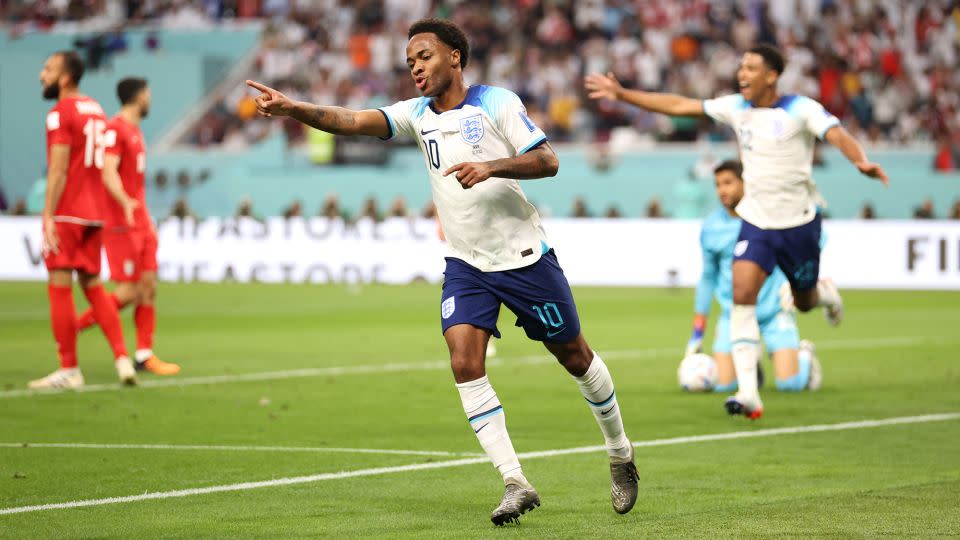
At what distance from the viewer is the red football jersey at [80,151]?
12.2m

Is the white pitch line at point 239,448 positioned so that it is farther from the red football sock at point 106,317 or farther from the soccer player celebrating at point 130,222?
the soccer player celebrating at point 130,222

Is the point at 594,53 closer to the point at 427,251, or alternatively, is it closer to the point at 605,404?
the point at 427,251

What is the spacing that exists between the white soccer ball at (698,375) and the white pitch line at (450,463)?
2027 mm

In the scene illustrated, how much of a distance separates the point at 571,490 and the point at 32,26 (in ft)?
112

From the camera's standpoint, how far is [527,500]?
682 cm

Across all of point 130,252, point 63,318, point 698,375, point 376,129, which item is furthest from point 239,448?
point 130,252

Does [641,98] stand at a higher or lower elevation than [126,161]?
higher

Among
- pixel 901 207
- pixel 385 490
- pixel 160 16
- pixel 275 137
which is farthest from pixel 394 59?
pixel 385 490

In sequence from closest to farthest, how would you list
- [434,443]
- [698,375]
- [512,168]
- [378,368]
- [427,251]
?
[512,168] → [434,443] → [698,375] → [378,368] → [427,251]

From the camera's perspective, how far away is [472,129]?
720cm

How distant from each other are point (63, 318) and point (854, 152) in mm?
6018

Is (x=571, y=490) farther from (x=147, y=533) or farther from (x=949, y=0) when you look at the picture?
(x=949, y=0)

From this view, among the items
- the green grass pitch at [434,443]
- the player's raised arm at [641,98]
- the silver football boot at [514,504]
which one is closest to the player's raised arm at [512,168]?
the silver football boot at [514,504]

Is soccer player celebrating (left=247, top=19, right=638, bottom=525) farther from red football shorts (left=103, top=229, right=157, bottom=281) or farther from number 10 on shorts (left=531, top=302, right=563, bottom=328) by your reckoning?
red football shorts (left=103, top=229, right=157, bottom=281)
